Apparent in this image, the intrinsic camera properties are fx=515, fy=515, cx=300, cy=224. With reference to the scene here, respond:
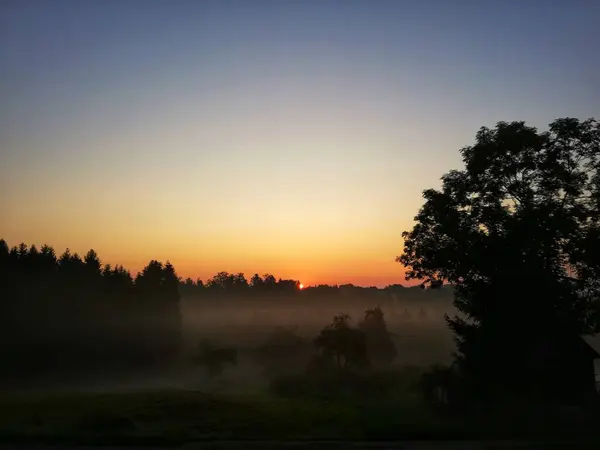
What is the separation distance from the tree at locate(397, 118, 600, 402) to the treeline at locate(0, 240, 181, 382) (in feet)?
161

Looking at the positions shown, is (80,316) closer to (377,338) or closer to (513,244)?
(377,338)

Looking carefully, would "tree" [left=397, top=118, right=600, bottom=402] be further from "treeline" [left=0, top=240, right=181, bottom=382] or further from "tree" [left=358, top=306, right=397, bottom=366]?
"treeline" [left=0, top=240, right=181, bottom=382]

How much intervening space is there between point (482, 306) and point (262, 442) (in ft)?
49.0

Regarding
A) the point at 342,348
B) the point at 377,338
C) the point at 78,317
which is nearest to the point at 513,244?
the point at 342,348

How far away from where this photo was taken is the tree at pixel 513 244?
1936 centimetres

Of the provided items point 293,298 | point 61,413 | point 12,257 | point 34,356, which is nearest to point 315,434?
point 61,413

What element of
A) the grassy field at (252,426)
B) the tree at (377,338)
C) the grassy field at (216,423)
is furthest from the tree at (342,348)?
the grassy field at (252,426)

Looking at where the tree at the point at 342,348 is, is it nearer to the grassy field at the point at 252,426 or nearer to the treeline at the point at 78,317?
the treeline at the point at 78,317

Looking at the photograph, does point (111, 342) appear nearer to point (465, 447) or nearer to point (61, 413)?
point (61, 413)

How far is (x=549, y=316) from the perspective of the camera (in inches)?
754

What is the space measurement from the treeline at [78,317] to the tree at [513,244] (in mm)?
48975

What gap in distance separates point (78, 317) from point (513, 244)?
7041cm

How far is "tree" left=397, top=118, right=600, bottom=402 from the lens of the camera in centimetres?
1936

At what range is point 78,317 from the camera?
76562 mm
